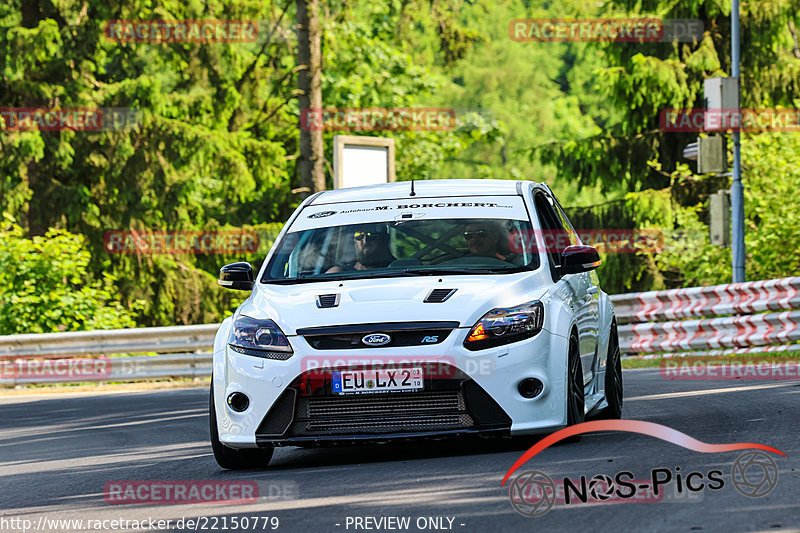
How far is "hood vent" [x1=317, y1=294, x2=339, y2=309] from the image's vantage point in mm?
8383

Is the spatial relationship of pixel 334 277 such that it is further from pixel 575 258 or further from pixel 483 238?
pixel 575 258

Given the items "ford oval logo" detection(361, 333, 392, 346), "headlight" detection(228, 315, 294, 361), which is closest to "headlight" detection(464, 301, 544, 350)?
"ford oval logo" detection(361, 333, 392, 346)

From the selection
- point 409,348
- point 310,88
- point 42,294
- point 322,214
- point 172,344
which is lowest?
point 172,344

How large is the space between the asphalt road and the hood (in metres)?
0.88

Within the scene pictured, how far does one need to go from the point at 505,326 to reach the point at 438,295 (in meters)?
0.46

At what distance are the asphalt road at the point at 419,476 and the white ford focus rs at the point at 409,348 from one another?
10.6 inches

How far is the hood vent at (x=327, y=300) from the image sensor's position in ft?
27.5

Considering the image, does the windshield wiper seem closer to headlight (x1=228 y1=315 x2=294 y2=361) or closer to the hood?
the hood

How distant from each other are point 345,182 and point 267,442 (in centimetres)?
1472

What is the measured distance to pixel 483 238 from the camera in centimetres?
934

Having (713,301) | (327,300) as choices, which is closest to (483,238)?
(327,300)

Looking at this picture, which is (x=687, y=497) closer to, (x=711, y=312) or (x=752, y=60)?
(x=711, y=312)

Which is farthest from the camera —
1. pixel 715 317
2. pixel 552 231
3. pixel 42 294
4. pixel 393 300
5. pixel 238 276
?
pixel 42 294

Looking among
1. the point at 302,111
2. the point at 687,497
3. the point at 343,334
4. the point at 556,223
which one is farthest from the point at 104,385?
the point at 687,497
